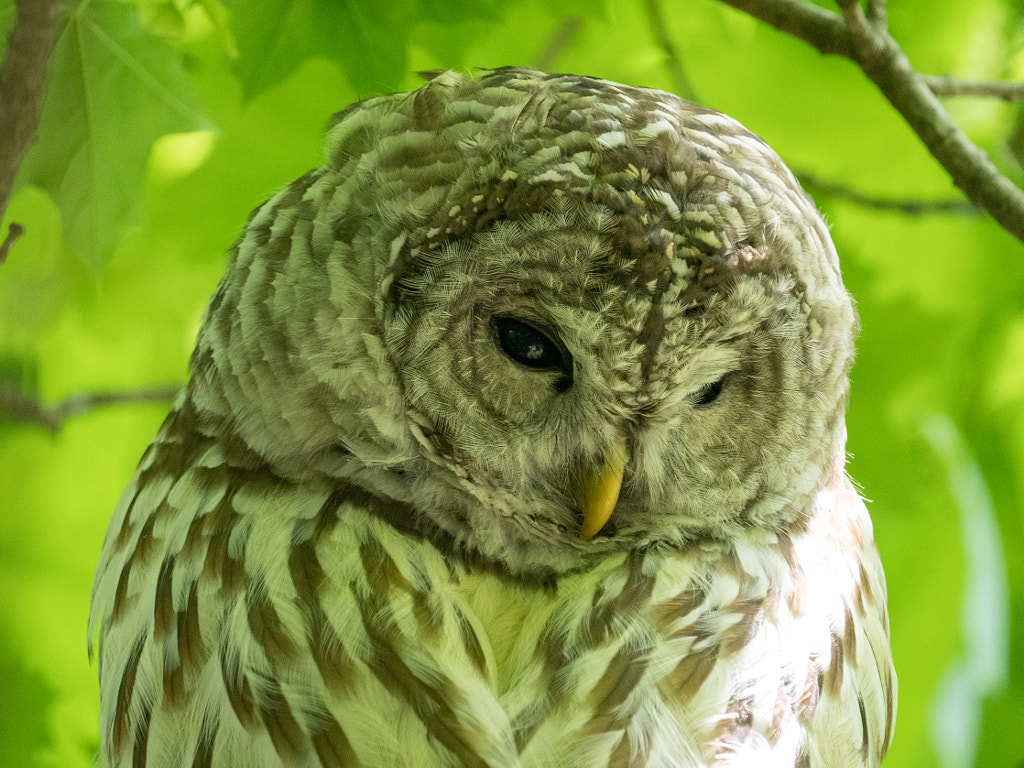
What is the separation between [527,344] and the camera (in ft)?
2.76

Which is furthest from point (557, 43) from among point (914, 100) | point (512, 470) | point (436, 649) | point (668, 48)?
Result: point (436, 649)

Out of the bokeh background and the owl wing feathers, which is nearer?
the owl wing feathers

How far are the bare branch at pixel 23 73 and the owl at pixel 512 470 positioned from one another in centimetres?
26

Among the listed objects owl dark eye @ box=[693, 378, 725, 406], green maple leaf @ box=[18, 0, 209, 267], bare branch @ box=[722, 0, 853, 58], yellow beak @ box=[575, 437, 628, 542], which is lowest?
yellow beak @ box=[575, 437, 628, 542]

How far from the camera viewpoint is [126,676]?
919 millimetres

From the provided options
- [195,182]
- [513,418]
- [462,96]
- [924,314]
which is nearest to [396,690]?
[513,418]

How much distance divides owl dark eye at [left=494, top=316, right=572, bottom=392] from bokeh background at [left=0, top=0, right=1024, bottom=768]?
1.04ft

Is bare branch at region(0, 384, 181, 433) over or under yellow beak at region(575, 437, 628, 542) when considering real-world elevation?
under

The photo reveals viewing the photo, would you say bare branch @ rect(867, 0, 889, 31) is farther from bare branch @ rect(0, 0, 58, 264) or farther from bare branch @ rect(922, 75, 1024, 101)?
bare branch @ rect(0, 0, 58, 264)

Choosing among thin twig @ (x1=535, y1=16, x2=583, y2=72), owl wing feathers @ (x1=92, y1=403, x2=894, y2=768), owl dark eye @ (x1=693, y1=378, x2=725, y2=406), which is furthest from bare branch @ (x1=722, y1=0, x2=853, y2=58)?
owl wing feathers @ (x1=92, y1=403, x2=894, y2=768)

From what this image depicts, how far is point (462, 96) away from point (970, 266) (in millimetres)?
707

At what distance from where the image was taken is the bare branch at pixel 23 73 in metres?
0.67

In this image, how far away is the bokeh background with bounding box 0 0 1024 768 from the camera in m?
1.08

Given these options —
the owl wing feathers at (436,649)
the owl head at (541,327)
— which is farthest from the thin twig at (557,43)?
the owl wing feathers at (436,649)
